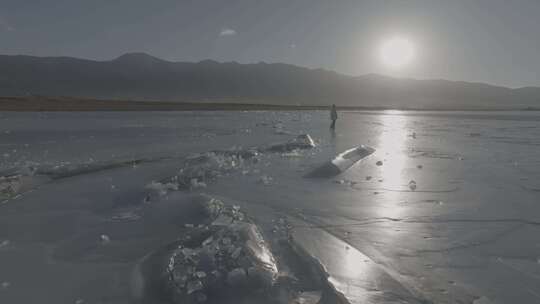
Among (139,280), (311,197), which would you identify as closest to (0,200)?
(139,280)

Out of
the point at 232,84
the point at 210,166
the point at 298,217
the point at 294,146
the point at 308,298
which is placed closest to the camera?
the point at 308,298

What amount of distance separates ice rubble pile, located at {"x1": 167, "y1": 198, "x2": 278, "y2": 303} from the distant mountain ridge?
102248 millimetres

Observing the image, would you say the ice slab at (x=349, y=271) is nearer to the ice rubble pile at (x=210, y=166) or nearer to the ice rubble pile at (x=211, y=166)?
the ice rubble pile at (x=211, y=166)

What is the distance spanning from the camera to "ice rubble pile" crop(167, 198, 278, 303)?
246 cm

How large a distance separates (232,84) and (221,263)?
5245 inches

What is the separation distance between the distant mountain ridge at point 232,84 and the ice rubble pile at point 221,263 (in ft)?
335

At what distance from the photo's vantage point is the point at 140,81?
129000mm

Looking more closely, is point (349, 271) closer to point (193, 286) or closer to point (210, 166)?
point (193, 286)

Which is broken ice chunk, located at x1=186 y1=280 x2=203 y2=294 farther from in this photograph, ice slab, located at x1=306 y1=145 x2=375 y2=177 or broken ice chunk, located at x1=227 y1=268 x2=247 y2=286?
ice slab, located at x1=306 y1=145 x2=375 y2=177

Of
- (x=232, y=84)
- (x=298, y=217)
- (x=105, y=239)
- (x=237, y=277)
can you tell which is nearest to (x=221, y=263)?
(x=237, y=277)

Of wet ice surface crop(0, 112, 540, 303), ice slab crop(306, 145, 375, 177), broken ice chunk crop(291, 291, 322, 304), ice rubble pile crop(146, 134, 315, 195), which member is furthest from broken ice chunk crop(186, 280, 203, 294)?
ice slab crop(306, 145, 375, 177)

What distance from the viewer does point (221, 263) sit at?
274 cm

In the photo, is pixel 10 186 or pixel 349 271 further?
pixel 10 186

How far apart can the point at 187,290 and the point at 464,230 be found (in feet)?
9.35
